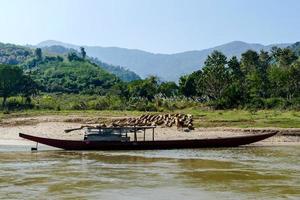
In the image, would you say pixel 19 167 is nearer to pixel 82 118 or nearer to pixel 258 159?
pixel 258 159

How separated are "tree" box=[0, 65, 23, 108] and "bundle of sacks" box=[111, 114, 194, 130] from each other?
122 feet

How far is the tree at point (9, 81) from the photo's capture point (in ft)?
280

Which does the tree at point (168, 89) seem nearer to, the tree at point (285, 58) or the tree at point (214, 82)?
the tree at point (214, 82)

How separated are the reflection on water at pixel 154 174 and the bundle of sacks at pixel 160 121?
10.5m

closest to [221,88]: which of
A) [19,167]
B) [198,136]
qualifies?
[198,136]

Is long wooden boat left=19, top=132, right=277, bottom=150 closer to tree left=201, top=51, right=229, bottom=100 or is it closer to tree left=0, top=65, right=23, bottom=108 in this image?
tree left=201, top=51, right=229, bottom=100

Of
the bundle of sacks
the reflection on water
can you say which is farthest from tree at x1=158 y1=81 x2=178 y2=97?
the reflection on water

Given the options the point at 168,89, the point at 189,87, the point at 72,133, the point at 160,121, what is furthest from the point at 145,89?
the point at 72,133

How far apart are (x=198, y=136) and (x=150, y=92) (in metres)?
52.5

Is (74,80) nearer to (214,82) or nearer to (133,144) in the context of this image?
(214,82)

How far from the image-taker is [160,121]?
169 ft

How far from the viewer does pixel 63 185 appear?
24875mm

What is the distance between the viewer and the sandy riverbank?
44.6 m

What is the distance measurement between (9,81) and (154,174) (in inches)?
2517
